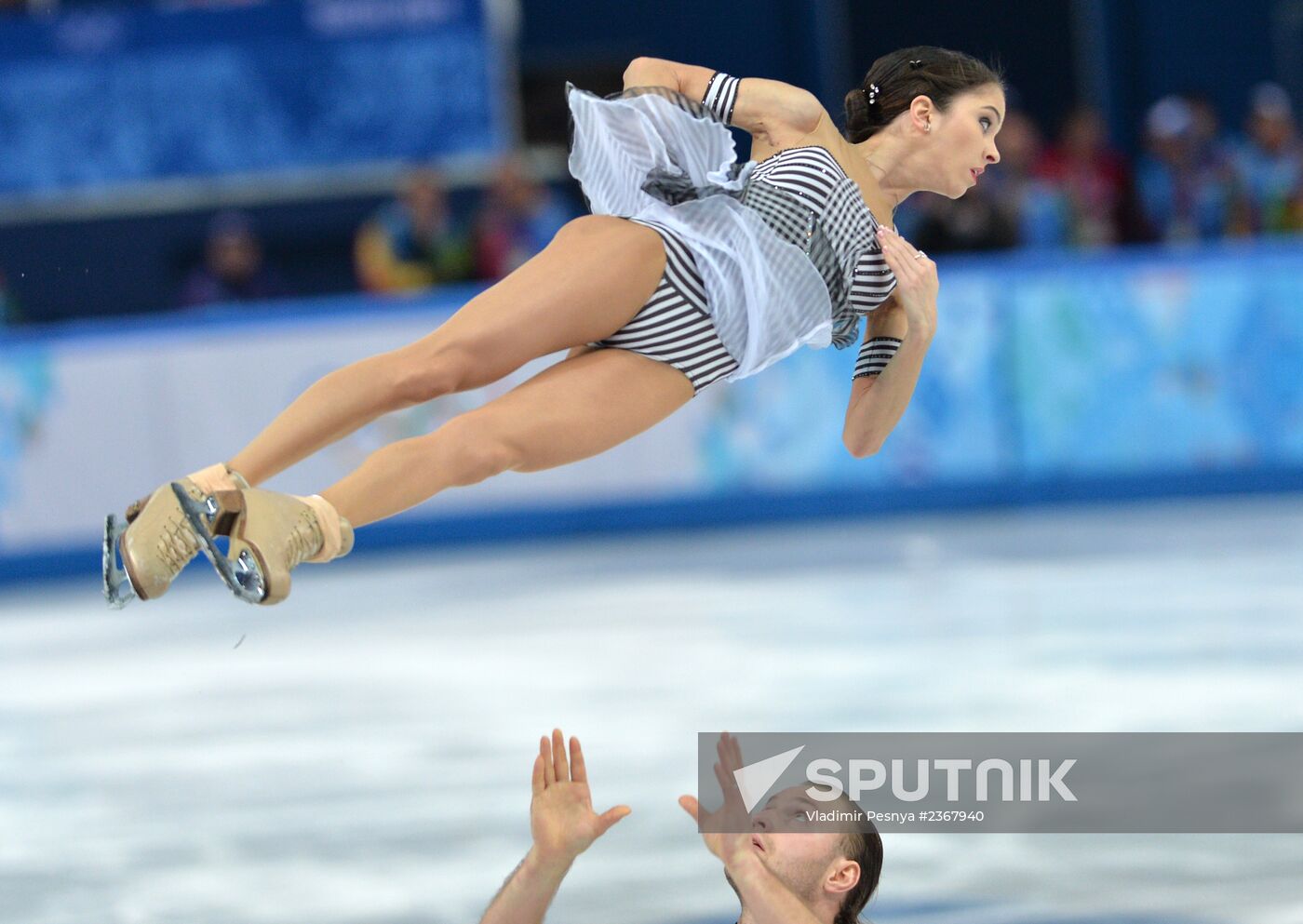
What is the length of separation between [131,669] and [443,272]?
3173 mm

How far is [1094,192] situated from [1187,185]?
0.48 metres

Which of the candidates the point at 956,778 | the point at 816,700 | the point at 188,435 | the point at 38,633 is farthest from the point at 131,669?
the point at 956,778

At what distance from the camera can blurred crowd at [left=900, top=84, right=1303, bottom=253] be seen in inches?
374

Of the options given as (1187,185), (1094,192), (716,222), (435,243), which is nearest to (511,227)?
(435,243)

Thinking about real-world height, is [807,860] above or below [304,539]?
below

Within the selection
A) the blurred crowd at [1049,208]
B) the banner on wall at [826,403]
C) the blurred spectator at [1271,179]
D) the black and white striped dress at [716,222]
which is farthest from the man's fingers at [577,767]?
the blurred spectator at [1271,179]

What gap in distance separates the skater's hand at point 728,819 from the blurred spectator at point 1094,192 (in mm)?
7135

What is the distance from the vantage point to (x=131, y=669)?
23.2 feet

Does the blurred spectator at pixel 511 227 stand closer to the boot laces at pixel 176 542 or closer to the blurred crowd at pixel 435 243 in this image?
the blurred crowd at pixel 435 243

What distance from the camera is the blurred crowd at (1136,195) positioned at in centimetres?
949

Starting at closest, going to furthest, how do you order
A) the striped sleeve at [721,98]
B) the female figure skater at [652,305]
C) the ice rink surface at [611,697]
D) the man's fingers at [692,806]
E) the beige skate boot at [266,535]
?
the man's fingers at [692,806], the beige skate boot at [266,535], the female figure skater at [652,305], the striped sleeve at [721,98], the ice rink surface at [611,697]

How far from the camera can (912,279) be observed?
3.71m

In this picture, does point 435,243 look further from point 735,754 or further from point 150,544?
point 735,754

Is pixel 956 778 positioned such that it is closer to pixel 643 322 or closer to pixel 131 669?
pixel 643 322
